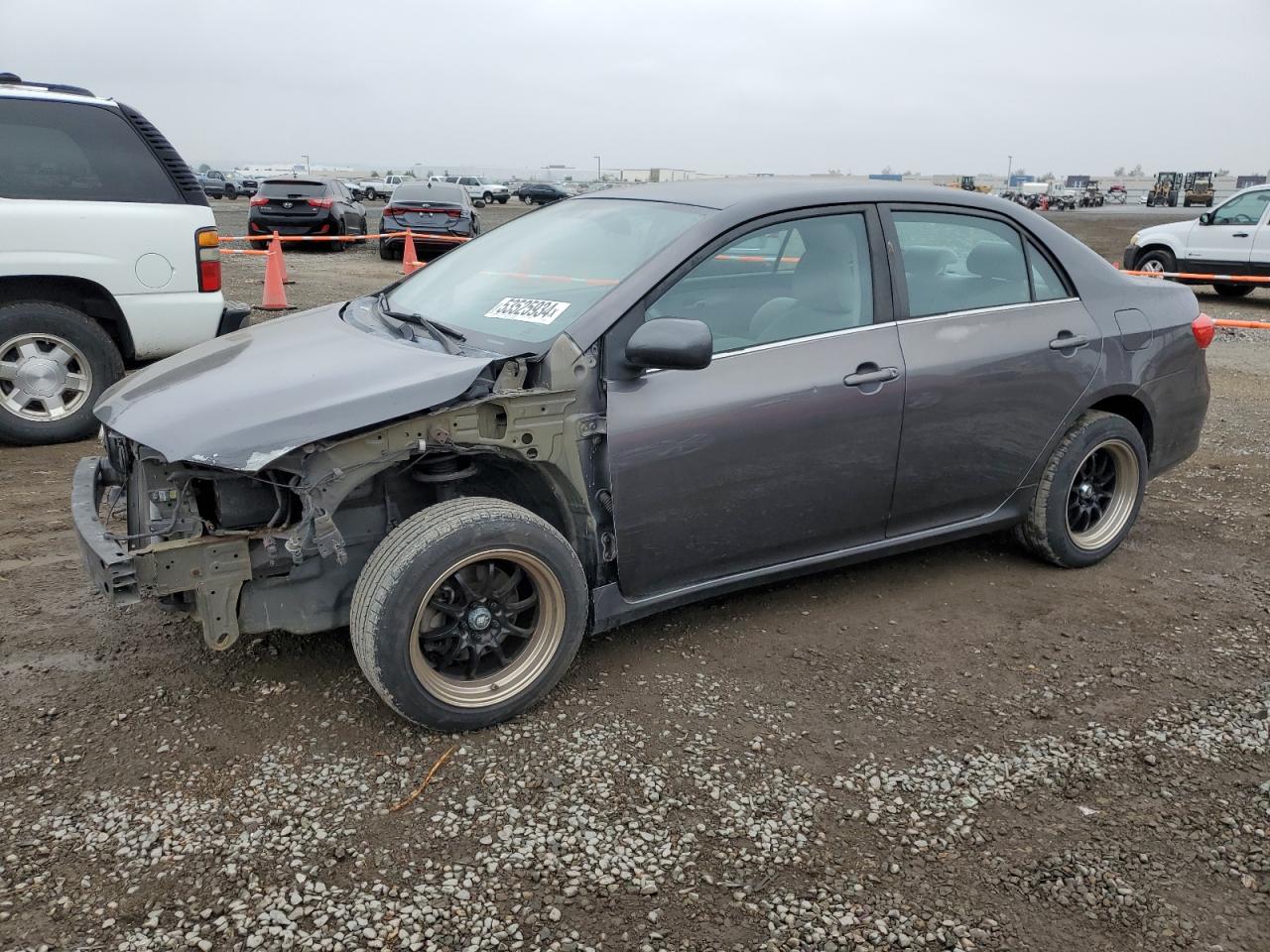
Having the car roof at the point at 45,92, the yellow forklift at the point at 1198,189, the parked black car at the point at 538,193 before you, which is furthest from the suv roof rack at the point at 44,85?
the yellow forklift at the point at 1198,189

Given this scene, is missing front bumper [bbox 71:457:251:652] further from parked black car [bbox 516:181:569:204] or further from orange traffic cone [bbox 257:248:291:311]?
parked black car [bbox 516:181:569:204]

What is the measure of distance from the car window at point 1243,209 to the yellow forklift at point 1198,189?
3764cm

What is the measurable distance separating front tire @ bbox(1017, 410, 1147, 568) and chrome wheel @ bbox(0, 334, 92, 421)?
529 centimetres

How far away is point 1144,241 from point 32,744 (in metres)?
16.2

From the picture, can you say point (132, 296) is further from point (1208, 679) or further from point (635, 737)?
point (1208, 679)

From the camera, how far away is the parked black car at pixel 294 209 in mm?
19406

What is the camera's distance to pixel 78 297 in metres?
6.02

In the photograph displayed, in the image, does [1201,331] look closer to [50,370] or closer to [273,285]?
[50,370]

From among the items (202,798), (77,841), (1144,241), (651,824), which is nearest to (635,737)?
(651,824)

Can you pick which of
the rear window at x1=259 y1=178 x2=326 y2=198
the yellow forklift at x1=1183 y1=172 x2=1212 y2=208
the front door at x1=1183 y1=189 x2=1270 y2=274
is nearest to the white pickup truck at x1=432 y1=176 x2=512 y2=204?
the rear window at x1=259 y1=178 x2=326 y2=198

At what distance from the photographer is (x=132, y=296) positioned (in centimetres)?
607

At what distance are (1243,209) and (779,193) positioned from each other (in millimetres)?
13767

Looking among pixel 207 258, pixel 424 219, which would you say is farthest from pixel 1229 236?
pixel 207 258

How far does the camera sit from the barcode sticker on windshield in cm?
348
